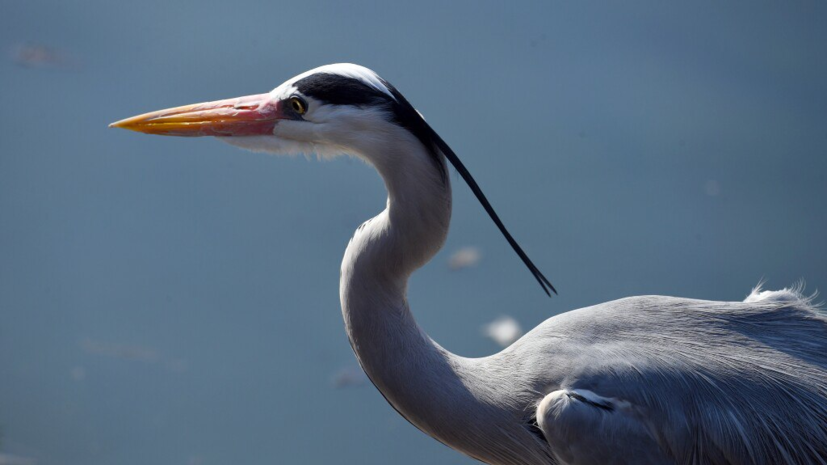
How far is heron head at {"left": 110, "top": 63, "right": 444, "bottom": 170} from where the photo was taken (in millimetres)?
1291

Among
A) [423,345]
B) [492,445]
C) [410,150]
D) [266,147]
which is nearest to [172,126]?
[266,147]

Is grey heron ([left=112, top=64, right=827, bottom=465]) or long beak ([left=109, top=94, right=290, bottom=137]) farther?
long beak ([left=109, top=94, right=290, bottom=137])

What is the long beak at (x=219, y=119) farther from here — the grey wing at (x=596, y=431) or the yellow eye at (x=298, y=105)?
the grey wing at (x=596, y=431)

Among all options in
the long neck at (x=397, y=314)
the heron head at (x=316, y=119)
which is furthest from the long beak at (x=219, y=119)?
the long neck at (x=397, y=314)

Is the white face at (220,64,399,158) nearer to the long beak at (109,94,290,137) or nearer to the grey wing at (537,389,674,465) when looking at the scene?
the long beak at (109,94,290,137)

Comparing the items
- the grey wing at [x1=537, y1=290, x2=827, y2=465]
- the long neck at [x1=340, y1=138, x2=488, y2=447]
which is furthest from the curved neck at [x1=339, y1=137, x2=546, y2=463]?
the grey wing at [x1=537, y1=290, x2=827, y2=465]

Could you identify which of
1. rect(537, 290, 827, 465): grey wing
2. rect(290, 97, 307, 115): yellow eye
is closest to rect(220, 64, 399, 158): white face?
rect(290, 97, 307, 115): yellow eye

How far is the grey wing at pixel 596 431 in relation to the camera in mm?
1220

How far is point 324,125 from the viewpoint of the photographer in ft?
4.36

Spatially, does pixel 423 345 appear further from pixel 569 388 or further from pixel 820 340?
pixel 820 340

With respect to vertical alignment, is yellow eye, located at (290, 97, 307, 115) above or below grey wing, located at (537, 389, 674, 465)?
above

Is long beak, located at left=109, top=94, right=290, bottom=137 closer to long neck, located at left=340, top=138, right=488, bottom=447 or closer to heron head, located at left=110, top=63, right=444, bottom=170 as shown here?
heron head, located at left=110, top=63, right=444, bottom=170

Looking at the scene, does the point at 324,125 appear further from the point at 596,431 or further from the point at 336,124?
the point at 596,431

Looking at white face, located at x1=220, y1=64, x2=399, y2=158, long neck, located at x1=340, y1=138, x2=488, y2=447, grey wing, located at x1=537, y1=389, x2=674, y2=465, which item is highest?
white face, located at x1=220, y1=64, x2=399, y2=158
